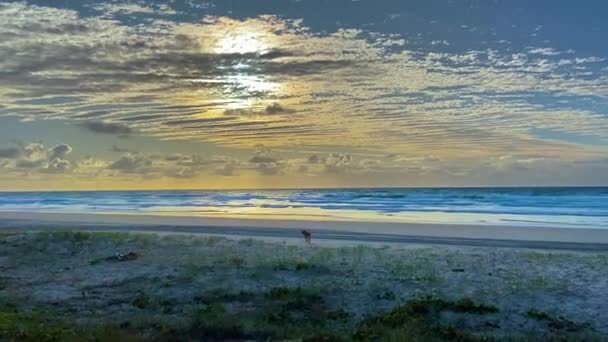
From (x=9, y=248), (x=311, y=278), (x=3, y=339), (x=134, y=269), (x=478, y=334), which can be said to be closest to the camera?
(x=3, y=339)

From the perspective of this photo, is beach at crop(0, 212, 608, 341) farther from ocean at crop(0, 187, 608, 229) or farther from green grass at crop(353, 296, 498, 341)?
ocean at crop(0, 187, 608, 229)

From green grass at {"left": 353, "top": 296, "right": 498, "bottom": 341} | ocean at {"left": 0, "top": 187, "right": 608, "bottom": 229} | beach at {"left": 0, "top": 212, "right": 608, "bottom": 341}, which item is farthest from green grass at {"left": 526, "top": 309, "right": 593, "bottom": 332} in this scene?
ocean at {"left": 0, "top": 187, "right": 608, "bottom": 229}

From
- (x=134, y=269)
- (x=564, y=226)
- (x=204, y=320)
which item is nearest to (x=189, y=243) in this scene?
(x=134, y=269)

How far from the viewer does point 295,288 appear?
52.1 feet

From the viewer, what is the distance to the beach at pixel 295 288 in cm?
1209

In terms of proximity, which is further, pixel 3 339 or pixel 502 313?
pixel 502 313

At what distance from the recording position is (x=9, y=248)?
24766 mm

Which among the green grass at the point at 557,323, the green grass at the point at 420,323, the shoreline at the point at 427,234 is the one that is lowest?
the green grass at the point at 557,323

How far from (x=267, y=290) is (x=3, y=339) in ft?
23.8

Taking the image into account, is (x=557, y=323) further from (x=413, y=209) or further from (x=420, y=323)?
(x=413, y=209)

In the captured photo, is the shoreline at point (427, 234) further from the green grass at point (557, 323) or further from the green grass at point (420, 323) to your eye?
the green grass at point (420, 323)

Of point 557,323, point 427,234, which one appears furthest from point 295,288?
point 427,234

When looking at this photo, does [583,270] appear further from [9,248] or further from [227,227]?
[227,227]

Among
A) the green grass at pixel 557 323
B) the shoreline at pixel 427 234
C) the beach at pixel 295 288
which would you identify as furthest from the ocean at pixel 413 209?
the green grass at pixel 557 323
